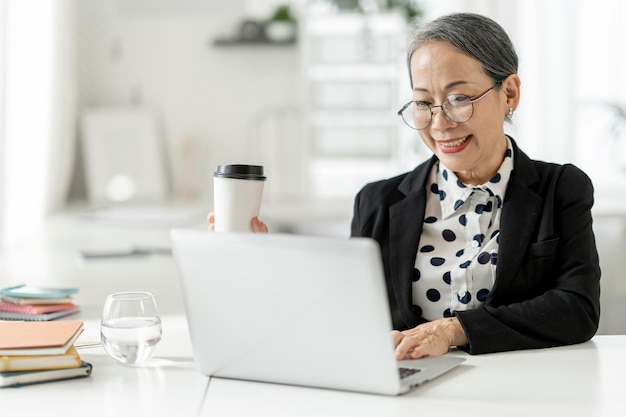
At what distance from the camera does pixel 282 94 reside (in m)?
4.75

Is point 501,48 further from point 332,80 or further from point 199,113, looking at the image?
point 199,113

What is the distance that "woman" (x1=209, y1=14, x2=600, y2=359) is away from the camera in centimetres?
180

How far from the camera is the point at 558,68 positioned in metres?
4.65

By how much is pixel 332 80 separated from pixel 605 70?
4.56ft

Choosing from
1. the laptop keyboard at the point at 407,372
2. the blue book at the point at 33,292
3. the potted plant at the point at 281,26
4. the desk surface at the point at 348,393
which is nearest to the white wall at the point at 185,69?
the potted plant at the point at 281,26

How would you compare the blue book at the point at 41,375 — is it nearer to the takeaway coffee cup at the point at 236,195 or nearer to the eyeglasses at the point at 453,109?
the takeaway coffee cup at the point at 236,195

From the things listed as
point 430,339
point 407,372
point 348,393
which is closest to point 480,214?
point 430,339

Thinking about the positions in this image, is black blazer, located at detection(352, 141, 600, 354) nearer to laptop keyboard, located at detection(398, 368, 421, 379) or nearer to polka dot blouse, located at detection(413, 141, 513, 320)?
polka dot blouse, located at detection(413, 141, 513, 320)

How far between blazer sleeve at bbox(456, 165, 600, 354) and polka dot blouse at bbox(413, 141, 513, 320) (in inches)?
2.5

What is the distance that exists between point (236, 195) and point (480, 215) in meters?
0.58

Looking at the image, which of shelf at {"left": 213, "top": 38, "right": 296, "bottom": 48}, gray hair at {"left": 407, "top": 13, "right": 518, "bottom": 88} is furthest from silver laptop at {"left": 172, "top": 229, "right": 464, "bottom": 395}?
shelf at {"left": 213, "top": 38, "right": 296, "bottom": 48}

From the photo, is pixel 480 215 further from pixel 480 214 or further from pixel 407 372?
pixel 407 372

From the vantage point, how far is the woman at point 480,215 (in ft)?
5.91

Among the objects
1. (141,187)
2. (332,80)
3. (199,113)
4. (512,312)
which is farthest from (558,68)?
(512,312)
